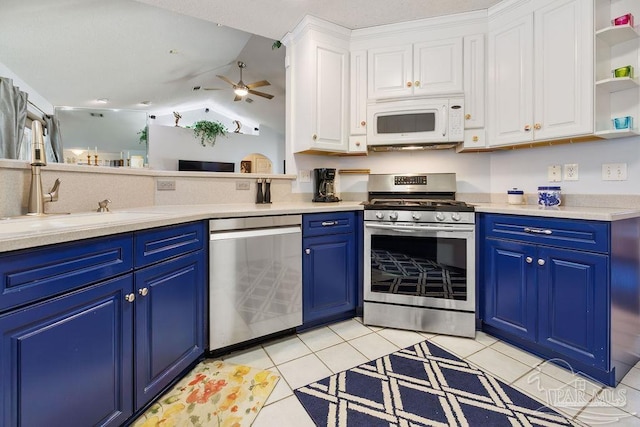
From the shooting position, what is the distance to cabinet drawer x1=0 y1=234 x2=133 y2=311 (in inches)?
30.4

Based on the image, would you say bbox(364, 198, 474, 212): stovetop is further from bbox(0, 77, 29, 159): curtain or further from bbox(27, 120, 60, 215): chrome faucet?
bbox(0, 77, 29, 159): curtain

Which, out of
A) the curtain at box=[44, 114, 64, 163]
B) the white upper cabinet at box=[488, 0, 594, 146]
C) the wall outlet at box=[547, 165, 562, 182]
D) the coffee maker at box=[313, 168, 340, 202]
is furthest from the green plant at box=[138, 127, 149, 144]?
the wall outlet at box=[547, 165, 562, 182]

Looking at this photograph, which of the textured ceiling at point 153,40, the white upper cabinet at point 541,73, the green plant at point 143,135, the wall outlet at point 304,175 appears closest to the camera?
the white upper cabinet at point 541,73

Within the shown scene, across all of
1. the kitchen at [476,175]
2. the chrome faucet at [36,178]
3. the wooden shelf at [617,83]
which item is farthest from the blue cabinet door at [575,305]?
the chrome faucet at [36,178]

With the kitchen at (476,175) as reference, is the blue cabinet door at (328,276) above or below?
below

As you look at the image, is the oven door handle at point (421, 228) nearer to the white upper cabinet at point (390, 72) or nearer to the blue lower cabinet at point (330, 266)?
the blue lower cabinet at point (330, 266)

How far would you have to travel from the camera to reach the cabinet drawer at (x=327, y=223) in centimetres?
199

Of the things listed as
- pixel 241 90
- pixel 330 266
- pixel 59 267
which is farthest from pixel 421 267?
pixel 241 90

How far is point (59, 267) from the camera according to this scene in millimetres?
889

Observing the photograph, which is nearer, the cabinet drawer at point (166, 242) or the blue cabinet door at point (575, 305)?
the cabinet drawer at point (166, 242)

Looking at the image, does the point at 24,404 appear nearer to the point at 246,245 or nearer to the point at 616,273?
the point at 246,245

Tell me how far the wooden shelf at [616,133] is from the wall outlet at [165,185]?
284 centimetres

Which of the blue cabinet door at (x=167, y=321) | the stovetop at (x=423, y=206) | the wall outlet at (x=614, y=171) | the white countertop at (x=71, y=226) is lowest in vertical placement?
the blue cabinet door at (x=167, y=321)

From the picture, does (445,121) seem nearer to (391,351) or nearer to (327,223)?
(327,223)
